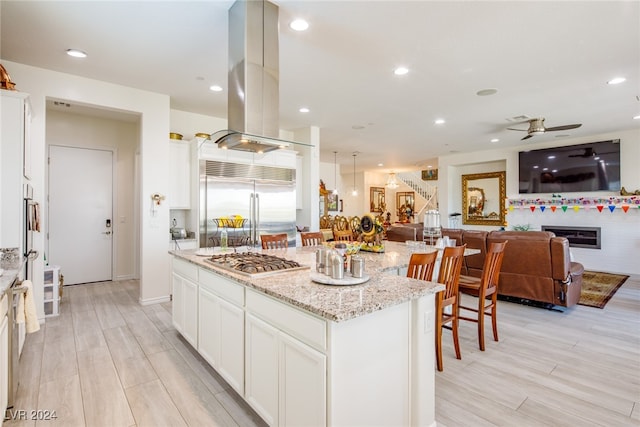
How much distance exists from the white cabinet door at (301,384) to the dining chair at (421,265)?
1081 mm

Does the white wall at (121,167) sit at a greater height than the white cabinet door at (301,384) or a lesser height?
greater

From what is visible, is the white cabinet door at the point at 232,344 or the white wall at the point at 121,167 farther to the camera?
Result: the white wall at the point at 121,167

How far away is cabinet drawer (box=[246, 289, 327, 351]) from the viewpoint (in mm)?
1431

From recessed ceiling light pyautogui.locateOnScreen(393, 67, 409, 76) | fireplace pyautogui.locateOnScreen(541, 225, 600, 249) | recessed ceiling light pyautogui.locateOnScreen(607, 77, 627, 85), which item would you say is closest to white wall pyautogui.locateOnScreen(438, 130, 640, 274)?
fireplace pyautogui.locateOnScreen(541, 225, 600, 249)

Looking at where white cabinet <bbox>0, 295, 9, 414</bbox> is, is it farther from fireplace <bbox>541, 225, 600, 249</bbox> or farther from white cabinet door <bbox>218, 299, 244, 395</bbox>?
fireplace <bbox>541, 225, 600, 249</bbox>

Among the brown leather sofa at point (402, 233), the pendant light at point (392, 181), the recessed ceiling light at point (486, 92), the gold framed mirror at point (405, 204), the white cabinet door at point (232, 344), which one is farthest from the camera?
the gold framed mirror at point (405, 204)

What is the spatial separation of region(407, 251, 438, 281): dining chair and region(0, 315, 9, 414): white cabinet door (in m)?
2.45

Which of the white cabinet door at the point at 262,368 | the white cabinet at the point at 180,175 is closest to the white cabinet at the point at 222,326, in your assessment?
the white cabinet door at the point at 262,368

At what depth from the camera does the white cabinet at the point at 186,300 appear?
2.71 m

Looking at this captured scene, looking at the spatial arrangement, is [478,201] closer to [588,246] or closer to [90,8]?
[588,246]

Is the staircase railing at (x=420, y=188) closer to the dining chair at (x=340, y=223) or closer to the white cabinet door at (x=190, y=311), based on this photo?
the dining chair at (x=340, y=223)

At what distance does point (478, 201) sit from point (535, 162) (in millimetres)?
1800

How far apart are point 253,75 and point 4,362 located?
2486 mm

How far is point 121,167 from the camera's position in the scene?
223 inches
